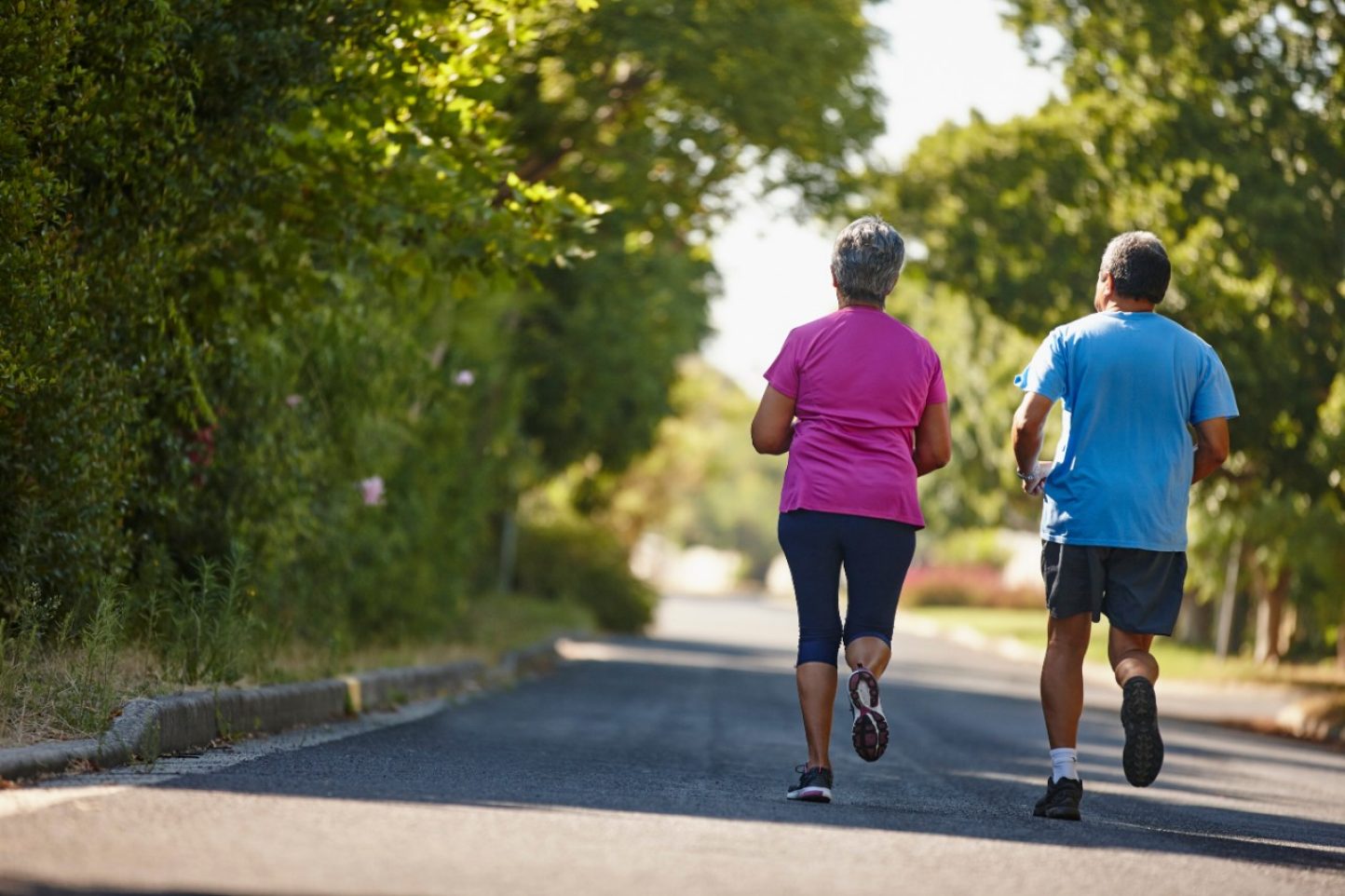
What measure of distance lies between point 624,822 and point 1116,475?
7.50 feet

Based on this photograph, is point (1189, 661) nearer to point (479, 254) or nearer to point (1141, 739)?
point (479, 254)

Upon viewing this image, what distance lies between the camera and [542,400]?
31.0m

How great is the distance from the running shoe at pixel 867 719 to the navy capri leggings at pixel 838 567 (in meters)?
0.26

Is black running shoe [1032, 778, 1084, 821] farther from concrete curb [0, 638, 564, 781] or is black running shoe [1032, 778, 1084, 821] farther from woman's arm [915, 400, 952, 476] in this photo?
concrete curb [0, 638, 564, 781]

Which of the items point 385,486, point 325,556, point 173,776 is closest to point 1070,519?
point 173,776

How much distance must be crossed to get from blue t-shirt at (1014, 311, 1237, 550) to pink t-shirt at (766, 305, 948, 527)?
1.73 ft

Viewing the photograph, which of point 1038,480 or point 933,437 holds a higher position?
point 933,437

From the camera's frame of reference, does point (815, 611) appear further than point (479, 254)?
No

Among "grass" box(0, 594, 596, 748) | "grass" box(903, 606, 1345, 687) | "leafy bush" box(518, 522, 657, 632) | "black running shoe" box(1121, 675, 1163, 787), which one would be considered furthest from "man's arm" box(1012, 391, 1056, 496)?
"leafy bush" box(518, 522, 657, 632)

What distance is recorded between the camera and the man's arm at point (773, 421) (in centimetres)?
710

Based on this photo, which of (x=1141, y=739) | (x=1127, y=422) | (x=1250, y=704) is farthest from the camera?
(x=1250, y=704)

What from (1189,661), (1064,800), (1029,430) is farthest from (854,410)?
(1189,661)

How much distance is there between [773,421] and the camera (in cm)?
711

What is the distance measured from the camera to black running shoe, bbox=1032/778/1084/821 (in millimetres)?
7012
